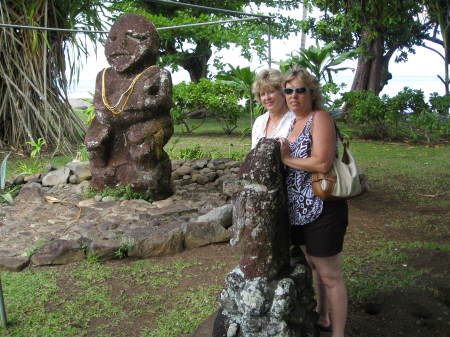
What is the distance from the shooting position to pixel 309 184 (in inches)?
97.1

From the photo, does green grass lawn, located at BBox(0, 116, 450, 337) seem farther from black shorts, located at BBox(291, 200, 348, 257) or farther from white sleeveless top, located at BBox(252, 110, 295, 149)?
white sleeveless top, located at BBox(252, 110, 295, 149)

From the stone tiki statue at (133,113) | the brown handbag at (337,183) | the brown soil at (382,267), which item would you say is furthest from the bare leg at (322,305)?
the stone tiki statue at (133,113)

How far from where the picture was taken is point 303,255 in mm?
2699

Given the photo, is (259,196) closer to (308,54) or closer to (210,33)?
(308,54)

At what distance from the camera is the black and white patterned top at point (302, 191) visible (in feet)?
8.04

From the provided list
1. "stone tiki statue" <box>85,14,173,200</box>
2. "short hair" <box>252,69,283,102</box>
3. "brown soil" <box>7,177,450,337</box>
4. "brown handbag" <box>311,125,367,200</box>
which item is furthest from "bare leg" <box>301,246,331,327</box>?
"stone tiki statue" <box>85,14,173,200</box>

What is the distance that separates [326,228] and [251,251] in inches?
15.9

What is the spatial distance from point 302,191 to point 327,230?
23 cm

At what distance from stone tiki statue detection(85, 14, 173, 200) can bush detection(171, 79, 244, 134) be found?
5311 mm

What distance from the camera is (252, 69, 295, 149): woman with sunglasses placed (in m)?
2.83

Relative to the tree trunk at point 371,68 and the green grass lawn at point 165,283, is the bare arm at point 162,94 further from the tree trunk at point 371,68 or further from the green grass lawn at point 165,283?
the tree trunk at point 371,68

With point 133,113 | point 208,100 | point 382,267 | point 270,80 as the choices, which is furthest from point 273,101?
point 208,100

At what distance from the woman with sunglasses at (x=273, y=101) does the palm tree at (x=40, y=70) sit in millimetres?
6086

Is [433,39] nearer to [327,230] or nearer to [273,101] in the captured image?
[273,101]
